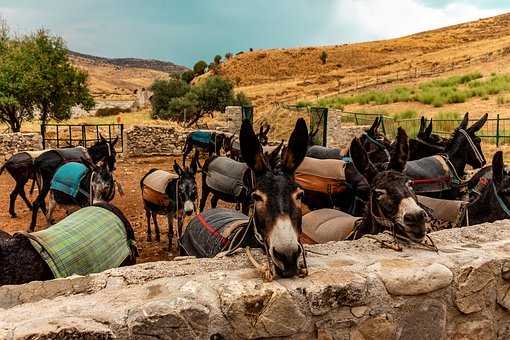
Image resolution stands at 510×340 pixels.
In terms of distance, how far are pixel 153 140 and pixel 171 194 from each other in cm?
1156

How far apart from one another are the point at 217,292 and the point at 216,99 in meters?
33.6

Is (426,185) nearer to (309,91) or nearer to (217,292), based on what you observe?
(217,292)

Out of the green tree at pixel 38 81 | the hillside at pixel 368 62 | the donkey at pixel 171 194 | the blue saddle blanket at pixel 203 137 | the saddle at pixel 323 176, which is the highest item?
the hillside at pixel 368 62

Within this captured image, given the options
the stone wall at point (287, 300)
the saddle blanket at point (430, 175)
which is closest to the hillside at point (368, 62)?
the saddle blanket at point (430, 175)

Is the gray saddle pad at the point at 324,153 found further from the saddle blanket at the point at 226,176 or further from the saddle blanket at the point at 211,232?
the saddle blanket at the point at 211,232

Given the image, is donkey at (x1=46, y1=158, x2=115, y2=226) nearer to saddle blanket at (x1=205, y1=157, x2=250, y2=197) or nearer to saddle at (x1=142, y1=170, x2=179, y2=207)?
saddle at (x1=142, y1=170, x2=179, y2=207)

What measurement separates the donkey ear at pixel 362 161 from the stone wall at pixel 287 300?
0.86 meters

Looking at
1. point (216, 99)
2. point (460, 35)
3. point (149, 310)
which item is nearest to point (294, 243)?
point (149, 310)

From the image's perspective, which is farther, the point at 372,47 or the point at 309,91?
the point at 372,47

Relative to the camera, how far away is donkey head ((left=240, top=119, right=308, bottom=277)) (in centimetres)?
205

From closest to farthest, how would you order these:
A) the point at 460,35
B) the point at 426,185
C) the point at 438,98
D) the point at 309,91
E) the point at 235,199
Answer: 1. the point at 426,185
2. the point at 235,199
3. the point at 438,98
4. the point at 309,91
5. the point at 460,35

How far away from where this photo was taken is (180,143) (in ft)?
63.1

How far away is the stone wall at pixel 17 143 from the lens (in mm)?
17016

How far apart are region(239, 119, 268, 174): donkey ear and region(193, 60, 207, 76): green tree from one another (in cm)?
7418
